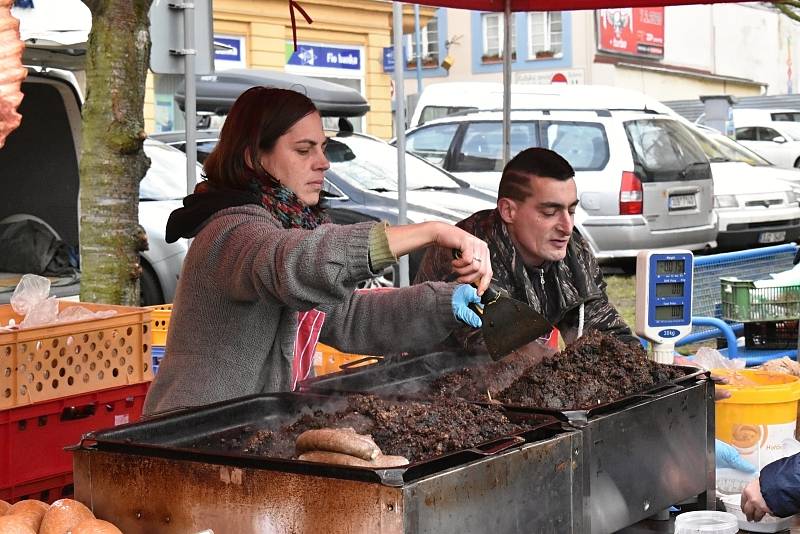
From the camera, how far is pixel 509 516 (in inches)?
86.0

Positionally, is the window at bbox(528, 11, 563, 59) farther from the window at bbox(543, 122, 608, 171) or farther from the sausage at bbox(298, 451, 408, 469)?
the sausage at bbox(298, 451, 408, 469)

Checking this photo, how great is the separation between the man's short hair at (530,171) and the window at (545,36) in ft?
108

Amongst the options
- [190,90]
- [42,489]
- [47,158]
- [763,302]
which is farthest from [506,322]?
[47,158]

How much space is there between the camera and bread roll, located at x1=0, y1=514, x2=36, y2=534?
2.06 metres

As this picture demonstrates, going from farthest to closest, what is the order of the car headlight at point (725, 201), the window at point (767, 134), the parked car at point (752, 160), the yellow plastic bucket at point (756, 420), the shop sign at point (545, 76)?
the shop sign at point (545, 76) < the window at point (767, 134) < the parked car at point (752, 160) < the car headlight at point (725, 201) < the yellow plastic bucket at point (756, 420)

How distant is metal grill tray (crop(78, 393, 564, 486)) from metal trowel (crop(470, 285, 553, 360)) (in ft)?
1.09

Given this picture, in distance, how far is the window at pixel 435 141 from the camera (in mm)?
13258

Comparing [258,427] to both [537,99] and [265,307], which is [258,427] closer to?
[265,307]

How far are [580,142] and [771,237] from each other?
2.54m

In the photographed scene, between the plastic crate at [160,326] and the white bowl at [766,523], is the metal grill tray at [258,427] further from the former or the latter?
the plastic crate at [160,326]

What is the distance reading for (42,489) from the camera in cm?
354

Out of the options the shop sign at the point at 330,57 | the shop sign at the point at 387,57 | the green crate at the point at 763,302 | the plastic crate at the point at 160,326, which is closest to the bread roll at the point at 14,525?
the plastic crate at the point at 160,326

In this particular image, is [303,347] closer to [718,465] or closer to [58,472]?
[58,472]

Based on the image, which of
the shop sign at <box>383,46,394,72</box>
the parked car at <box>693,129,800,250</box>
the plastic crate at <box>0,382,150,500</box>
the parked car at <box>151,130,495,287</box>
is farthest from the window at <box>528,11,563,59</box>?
the plastic crate at <box>0,382,150,500</box>
